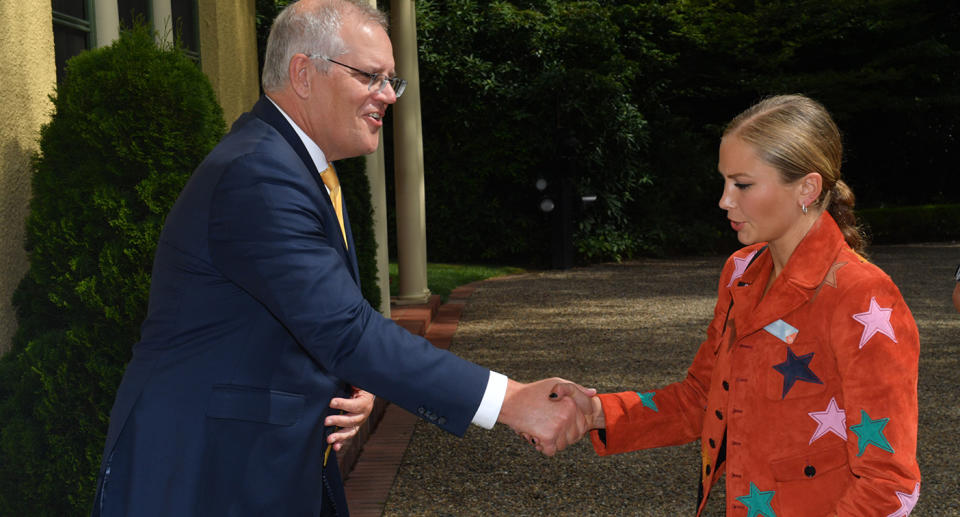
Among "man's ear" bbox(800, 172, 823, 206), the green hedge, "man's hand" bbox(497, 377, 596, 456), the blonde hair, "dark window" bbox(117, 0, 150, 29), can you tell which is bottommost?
Answer: the green hedge

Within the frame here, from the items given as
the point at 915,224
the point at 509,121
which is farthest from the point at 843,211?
the point at 915,224

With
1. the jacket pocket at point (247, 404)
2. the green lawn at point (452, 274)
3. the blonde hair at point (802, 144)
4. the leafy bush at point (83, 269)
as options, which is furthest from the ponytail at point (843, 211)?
the green lawn at point (452, 274)

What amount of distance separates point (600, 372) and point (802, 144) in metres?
5.47

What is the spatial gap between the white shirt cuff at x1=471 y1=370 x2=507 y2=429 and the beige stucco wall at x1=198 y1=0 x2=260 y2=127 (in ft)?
14.5

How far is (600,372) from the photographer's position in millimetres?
7367

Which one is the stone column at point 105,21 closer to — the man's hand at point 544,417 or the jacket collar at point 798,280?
the man's hand at point 544,417

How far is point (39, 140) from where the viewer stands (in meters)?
3.36

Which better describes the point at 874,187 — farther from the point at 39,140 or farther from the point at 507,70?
the point at 39,140

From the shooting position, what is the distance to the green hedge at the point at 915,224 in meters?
19.8

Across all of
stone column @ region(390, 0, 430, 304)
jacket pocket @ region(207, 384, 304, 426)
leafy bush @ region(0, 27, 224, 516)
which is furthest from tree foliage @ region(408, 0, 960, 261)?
jacket pocket @ region(207, 384, 304, 426)

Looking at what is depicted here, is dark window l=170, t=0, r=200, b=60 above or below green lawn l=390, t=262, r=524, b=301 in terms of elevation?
above

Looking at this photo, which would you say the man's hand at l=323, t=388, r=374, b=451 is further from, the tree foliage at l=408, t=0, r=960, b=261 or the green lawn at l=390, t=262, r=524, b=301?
the tree foliage at l=408, t=0, r=960, b=261

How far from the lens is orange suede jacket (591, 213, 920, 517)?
1.76 m

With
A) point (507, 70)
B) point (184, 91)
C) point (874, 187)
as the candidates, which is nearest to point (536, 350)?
point (184, 91)
